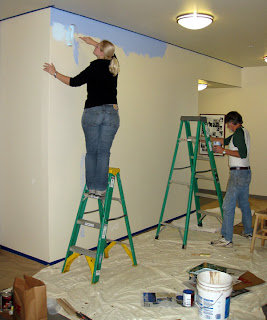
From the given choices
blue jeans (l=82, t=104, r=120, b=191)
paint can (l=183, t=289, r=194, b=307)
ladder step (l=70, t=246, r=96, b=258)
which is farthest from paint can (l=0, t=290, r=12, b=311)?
paint can (l=183, t=289, r=194, b=307)

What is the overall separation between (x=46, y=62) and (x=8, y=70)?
0.60 meters

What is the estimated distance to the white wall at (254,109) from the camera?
7.16 m

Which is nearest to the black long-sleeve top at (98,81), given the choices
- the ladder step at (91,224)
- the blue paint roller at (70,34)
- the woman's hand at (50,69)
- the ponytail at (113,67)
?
the ponytail at (113,67)

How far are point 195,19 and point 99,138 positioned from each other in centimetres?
163

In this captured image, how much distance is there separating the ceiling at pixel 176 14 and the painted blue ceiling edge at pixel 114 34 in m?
0.07

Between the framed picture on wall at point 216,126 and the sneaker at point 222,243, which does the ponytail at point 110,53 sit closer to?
the sneaker at point 222,243

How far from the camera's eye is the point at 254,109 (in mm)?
7227

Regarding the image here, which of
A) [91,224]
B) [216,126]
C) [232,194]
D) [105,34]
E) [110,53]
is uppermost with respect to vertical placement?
[105,34]

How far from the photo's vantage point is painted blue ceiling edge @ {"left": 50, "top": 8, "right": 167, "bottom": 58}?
12.0ft

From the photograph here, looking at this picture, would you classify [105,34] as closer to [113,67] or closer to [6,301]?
[113,67]

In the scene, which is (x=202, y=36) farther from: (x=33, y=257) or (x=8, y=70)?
(x=33, y=257)

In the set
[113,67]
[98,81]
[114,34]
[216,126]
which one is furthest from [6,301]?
[216,126]

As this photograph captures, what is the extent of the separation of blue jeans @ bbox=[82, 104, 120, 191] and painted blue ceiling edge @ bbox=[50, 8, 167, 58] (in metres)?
0.97

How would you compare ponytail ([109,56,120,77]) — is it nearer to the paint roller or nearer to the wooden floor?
the paint roller
